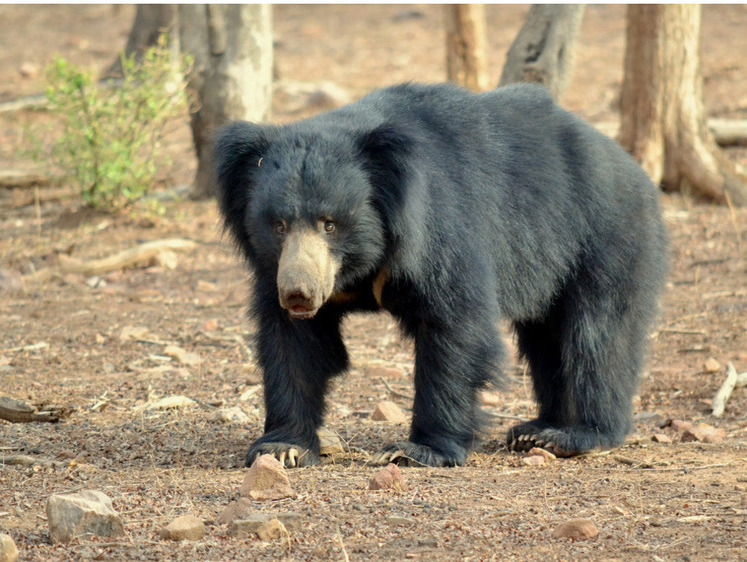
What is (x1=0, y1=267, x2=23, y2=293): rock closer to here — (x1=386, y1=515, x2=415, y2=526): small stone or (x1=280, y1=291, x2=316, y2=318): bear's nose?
(x1=280, y1=291, x2=316, y2=318): bear's nose

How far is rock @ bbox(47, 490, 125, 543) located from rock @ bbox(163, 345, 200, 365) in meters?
2.57

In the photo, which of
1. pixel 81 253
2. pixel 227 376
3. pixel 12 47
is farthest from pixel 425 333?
pixel 12 47

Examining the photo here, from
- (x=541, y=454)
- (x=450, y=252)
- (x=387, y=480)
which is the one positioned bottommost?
(x=541, y=454)

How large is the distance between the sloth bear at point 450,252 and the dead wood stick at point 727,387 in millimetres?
514

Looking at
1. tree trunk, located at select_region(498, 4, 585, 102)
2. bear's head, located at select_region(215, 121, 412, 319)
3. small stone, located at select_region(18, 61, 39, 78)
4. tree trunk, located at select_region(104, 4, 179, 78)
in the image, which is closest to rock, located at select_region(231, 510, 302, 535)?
bear's head, located at select_region(215, 121, 412, 319)

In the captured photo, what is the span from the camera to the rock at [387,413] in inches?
175

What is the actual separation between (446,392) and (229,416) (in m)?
1.10

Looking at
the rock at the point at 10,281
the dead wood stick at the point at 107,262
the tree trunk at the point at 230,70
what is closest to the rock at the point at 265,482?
the rock at the point at 10,281

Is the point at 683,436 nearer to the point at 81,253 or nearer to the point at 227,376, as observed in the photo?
the point at 227,376

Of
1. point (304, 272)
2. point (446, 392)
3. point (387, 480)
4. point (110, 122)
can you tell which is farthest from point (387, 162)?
point (110, 122)

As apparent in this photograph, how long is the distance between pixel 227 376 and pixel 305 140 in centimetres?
186

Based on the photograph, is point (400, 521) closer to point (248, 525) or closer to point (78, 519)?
point (248, 525)

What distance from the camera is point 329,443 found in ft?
12.9

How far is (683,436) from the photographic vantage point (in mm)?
4199
